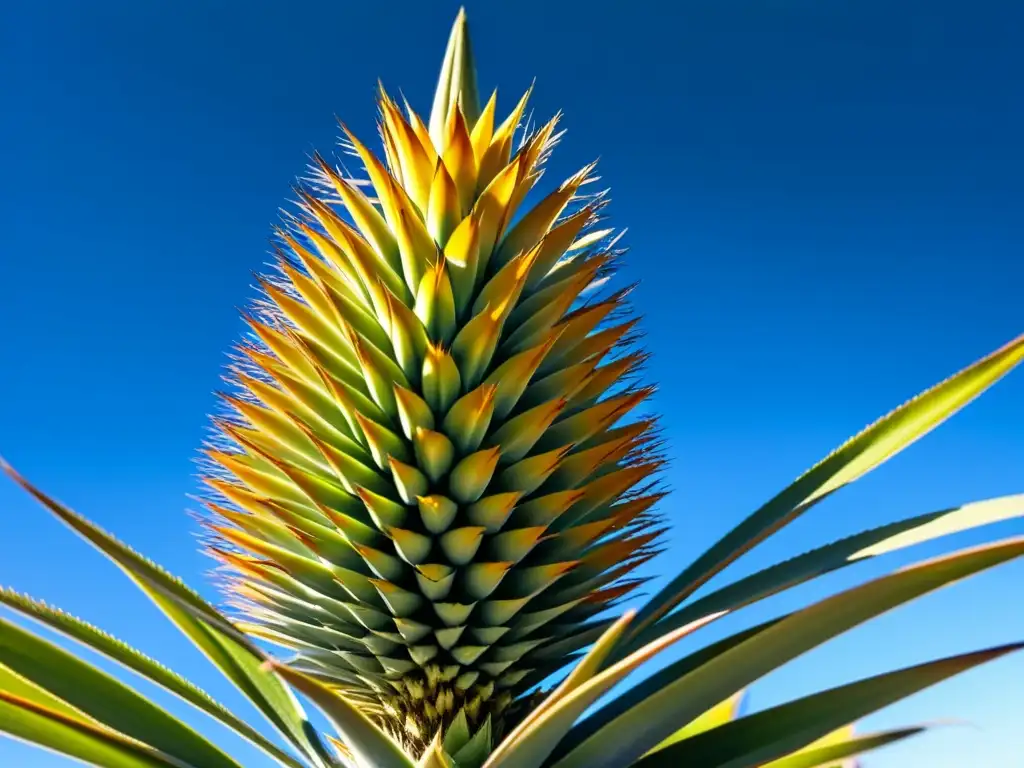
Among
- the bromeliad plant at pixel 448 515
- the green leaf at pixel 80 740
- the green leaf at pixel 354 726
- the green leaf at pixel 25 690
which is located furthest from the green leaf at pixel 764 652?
the green leaf at pixel 25 690

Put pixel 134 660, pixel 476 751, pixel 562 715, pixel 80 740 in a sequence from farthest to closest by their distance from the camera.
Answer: pixel 476 751 → pixel 134 660 → pixel 80 740 → pixel 562 715

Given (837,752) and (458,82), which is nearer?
(837,752)

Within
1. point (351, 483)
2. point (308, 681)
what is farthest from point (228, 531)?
point (308, 681)

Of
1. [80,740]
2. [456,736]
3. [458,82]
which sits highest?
[458,82]

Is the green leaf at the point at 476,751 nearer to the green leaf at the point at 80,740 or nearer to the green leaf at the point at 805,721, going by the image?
the green leaf at the point at 805,721

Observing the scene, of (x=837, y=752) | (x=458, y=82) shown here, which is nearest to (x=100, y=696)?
(x=837, y=752)

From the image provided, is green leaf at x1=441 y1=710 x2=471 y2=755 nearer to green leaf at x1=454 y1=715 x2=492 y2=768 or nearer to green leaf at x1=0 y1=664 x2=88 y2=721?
green leaf at x1=454 y1=715 x2=492 y2=768

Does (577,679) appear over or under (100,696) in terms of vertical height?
under

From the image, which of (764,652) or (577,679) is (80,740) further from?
(764,652)

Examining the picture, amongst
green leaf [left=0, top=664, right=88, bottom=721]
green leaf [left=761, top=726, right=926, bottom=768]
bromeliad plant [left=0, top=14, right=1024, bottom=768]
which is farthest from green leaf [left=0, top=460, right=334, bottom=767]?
green leaf [left=761, top=726, right=926, bottom=768]
